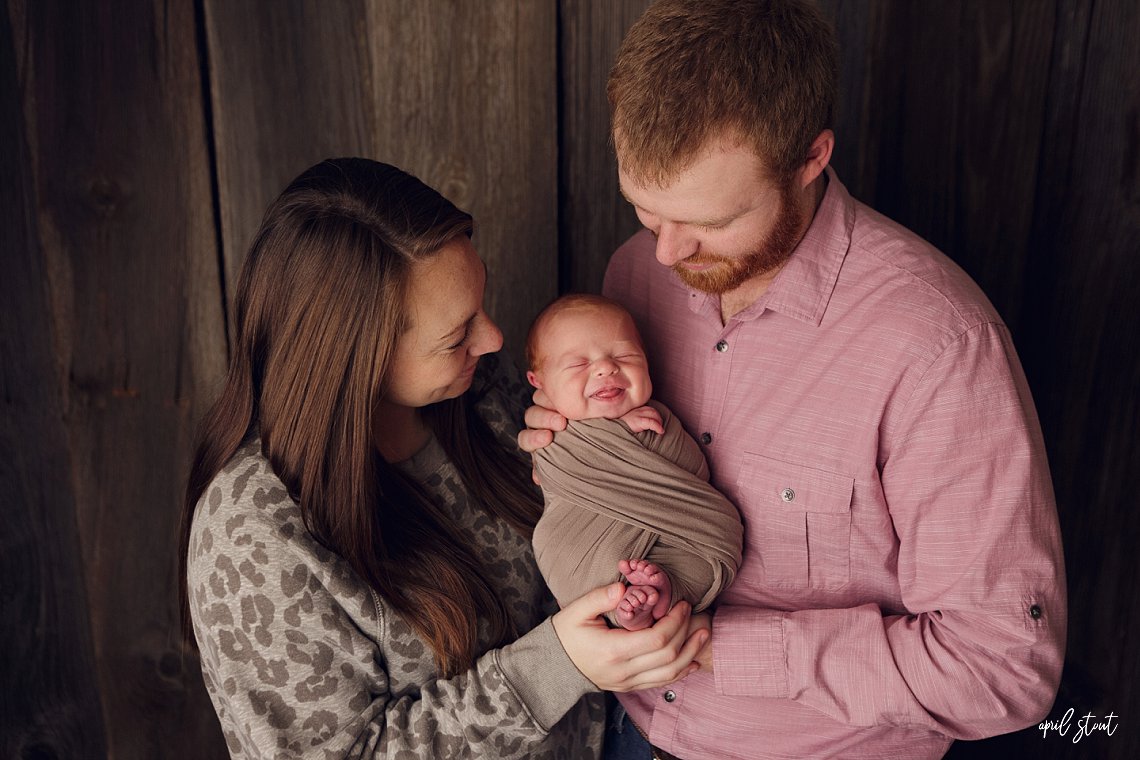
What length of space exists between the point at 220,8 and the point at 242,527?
3.41 feet

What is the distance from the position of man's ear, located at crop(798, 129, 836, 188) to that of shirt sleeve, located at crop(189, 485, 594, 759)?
0.84m

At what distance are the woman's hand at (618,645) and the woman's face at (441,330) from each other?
0.43 m

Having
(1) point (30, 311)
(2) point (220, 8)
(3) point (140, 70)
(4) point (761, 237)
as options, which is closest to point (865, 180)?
(4) point (761, 237)

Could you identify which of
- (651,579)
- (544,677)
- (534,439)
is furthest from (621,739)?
(534,439)

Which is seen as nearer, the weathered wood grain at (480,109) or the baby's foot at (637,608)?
the baby's foot at (637,608)

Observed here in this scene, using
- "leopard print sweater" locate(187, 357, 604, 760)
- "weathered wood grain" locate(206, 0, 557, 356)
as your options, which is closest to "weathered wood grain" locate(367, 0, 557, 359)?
"weathered wood grain" locate(206, 0, 557, 356)

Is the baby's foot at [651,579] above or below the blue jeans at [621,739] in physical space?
above

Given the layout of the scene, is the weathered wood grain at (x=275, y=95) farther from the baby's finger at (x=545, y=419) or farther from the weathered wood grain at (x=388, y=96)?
the baby's finger at (x=545, y=419)

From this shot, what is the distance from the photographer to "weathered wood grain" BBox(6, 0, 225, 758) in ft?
5.82

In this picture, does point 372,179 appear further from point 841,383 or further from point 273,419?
point 841,383

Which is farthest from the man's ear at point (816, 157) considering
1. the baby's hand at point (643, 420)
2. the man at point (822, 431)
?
the baby's hand at point (643, 420)

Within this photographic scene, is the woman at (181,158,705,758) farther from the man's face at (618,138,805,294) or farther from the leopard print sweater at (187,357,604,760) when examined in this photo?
the man's face at (618,138,805,294)

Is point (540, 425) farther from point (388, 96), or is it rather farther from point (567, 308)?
point (388, 96)

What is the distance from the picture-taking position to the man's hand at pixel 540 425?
1.66 meters
